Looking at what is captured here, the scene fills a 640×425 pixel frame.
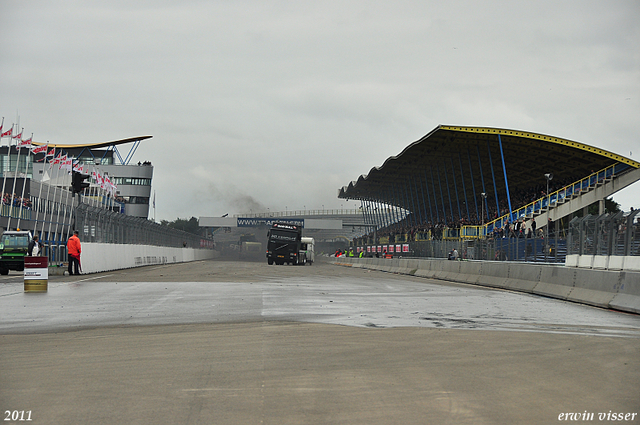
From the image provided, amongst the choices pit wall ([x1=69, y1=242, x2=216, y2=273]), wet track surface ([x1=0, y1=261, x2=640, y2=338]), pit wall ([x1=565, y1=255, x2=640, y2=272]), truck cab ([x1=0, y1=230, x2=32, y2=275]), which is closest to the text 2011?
wet track surface ([x1=0, y1=261, x2=640, y2=338])

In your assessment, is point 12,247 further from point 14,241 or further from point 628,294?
point 628,294

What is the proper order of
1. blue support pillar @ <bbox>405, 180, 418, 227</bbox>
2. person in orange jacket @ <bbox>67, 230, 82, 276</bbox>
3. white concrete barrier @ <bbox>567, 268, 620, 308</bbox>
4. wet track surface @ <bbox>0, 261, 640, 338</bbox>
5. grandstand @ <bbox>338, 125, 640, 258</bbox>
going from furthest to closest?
blue support pillar @ <bbox>405, 180, 418, 227</bbox> < grandstand @ <bbox>338, 125, 640, 258</bbox> < person in orange jacket @ <bbox>67, 230, 82, 276</bbox> < white concrete barrier @ <bbox>567, 268, 620, 308</bbox> < wet track surface @ <bbox>0, 261, 640, 338</bbox>

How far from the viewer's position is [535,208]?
5100cm

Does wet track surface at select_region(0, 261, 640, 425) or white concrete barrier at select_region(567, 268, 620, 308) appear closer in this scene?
wet track surface at select_region(0, 261, 640, 425)

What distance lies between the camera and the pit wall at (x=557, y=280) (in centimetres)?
1439

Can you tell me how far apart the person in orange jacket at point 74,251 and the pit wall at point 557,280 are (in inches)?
618

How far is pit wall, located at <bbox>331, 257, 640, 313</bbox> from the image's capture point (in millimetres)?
14391

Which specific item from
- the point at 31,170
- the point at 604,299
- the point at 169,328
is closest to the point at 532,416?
the point at 169,328

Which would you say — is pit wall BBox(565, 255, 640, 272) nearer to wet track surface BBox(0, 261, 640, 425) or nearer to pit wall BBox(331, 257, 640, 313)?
pit wall BBox(331, 257, 640, 313)

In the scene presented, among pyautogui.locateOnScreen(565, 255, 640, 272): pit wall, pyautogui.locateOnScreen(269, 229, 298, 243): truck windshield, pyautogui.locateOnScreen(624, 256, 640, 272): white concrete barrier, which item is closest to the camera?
pyautogui.locateOnScreen(624, 256, 640, 272): white concrete barrier

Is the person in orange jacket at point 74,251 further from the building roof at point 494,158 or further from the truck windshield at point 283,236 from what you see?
the truck windshield at point 283,236

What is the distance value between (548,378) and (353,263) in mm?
56435

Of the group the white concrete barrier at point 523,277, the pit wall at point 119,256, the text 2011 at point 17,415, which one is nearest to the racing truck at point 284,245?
the pit wall at point 119,256

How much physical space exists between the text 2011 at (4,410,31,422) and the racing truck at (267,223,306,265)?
58.4 metres
